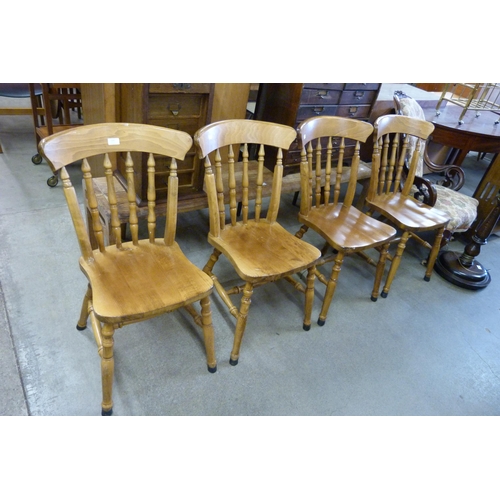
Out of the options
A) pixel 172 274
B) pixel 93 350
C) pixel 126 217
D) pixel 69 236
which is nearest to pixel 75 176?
pixel 69 236

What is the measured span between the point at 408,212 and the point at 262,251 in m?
1.06

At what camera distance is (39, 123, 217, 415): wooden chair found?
1247mm

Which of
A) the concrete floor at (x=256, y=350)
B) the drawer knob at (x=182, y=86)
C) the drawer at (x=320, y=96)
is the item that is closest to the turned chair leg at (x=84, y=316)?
the concrete floor at (x=256, y=350)

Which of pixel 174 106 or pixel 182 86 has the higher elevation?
pixel 182 86

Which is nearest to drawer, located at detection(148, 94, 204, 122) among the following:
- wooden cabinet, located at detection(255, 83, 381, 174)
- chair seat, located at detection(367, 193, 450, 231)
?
wooden cabinet, located at detection(255, 83, 381, 174)

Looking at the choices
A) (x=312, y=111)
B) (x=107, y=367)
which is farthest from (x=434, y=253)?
(x=107, y=367)

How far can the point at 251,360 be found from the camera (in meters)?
1.75

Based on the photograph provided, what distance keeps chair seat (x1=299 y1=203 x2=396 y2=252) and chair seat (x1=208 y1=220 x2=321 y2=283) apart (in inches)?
7.9

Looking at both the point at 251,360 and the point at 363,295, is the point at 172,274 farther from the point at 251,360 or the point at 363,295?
the point at 363,295

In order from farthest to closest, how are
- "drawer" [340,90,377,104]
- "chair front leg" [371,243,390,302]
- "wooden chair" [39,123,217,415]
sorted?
"drawer" [340,90,377,104] < "chair front leg" [371,243,390,302] < "wooden chair" [39,123,217,415]

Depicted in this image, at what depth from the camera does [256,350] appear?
180 centimetres

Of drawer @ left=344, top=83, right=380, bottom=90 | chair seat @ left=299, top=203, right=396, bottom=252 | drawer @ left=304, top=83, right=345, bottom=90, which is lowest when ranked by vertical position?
chair seat @ left=299, top=203, right=396, bottom=252

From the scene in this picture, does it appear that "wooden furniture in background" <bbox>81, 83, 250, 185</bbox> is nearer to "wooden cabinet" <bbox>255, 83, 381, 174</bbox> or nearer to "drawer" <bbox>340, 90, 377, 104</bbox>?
"wooden cabinet" <bbox>255, 83, 381, 174</bbox>

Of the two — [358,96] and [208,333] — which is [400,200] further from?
[208,333]
